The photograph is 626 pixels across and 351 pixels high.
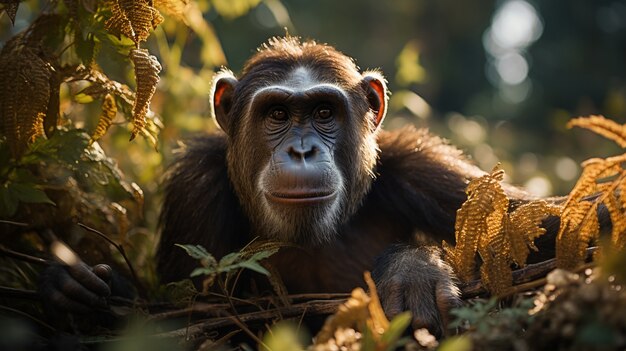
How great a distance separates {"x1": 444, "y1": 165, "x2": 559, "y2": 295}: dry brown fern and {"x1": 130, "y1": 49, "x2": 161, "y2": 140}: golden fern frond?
6.23ft

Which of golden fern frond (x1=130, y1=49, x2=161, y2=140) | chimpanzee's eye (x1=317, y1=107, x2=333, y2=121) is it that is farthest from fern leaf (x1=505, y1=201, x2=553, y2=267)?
golden fern frond (x1=130, y1=49, x2=161, y2=140)

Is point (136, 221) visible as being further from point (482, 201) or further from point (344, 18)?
point (344, 18)

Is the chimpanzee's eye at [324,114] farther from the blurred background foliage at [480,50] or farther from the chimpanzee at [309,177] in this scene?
the blurred background foliage at [480,50]

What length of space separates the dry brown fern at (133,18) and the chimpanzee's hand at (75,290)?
1.49m

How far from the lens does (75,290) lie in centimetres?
490

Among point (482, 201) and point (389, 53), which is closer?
point (482, 201)

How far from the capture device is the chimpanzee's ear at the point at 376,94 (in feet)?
20.9

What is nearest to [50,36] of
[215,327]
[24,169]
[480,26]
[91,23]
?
[91,23]

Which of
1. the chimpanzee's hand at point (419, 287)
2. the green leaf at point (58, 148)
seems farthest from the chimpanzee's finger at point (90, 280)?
the chimpanzee's hand at point (419, 287)

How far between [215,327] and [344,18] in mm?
28442

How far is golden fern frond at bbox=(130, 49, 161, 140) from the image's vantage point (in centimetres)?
452

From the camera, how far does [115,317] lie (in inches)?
197

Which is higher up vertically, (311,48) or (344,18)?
(344,18)

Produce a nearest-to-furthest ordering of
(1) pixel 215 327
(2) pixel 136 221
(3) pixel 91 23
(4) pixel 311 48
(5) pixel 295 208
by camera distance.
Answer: (1) pixel 215 327 → (3) pixel 91 23 → (5) pixel 295 208 → (4) pixel 311 48 → (2) pixel 136 221
